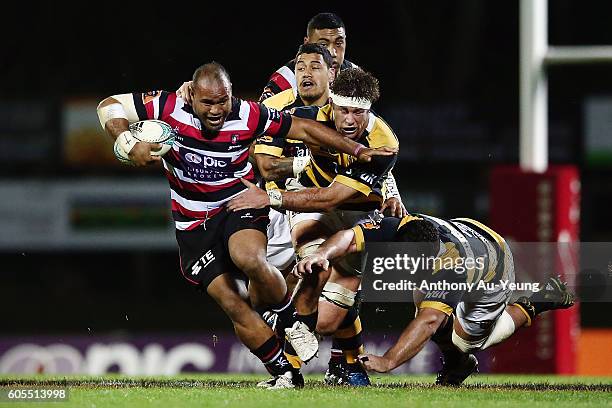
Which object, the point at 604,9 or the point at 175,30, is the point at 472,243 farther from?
the point at 604,9

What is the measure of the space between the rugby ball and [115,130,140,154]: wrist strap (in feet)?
0.07

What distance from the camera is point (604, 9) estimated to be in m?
15.5

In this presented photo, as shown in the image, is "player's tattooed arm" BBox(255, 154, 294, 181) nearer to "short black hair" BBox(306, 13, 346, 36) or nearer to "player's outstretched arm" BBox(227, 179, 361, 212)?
"player's outstretched arm" BBox(227, 179, 361, 212)

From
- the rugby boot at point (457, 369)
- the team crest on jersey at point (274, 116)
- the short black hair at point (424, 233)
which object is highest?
the team crest on jersey at point (274, 116)

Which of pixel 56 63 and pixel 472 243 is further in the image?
pixel 56 63

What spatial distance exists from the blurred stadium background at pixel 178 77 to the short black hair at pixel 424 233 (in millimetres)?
5030

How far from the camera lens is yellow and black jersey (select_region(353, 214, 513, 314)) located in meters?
7.29

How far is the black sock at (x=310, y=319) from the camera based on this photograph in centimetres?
725

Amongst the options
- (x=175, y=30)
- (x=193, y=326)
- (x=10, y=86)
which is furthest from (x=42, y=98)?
(x=193, y=326)

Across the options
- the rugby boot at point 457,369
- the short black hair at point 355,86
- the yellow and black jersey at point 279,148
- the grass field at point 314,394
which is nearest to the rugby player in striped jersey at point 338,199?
the short black hair at point 355,86

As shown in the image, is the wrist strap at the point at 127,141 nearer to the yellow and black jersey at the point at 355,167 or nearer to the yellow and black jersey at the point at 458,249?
the yellow and black jersey at the point at 355,167

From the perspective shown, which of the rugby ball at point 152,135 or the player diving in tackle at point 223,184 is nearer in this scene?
the rugby ball at point 152,135

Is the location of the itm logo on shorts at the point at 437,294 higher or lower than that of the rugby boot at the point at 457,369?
higher

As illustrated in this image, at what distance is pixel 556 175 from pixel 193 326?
5.81m
